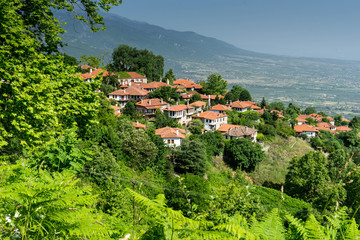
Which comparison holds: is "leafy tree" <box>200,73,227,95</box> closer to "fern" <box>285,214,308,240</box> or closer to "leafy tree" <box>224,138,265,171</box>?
"leafy tree" <box>224,138,265,171</box>

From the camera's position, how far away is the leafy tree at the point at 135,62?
64.1 m

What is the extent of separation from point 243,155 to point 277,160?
9114 millimetres

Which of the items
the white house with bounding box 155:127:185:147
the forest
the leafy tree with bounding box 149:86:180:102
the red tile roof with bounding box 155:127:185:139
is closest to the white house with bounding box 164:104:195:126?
the leafy tree with bounding box 149:86:180:102

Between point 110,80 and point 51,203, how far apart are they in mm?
54055

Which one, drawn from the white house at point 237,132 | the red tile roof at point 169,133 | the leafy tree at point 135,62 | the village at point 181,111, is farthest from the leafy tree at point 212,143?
the leafy tree at point 135,62

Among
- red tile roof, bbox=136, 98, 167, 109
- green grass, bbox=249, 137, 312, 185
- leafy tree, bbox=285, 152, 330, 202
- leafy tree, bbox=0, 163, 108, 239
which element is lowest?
green grass, bbox=249, 137, 312, 185

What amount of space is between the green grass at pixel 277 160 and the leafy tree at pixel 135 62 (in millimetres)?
34968

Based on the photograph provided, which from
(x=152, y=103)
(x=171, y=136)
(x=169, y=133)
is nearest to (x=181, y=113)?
(x=152, y=103)

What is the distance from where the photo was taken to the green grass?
35156mm

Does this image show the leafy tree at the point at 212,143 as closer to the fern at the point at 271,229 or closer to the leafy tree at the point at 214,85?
the leafy tree at the point at 214,85

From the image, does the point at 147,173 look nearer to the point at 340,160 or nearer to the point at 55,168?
the point at 55,168

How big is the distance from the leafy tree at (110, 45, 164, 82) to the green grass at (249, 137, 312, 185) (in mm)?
34968

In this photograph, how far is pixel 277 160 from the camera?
40469 millimetres

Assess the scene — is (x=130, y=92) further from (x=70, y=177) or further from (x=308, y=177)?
(x=70, y=177)
